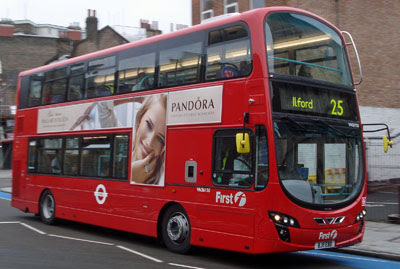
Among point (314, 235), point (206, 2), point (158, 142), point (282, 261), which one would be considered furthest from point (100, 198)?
point (206, 2)

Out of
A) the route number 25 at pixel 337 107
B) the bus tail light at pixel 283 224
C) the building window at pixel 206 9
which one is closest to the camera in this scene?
the bus tail light at pixel 283 224

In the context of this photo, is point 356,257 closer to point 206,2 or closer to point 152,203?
Result: point 152,203

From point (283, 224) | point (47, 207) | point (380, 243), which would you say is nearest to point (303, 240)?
point (283, 224)

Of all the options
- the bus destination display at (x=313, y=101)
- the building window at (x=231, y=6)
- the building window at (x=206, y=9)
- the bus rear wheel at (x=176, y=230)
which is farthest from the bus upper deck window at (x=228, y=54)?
the building window at (x=206, y=9)

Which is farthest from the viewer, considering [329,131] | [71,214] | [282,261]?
[71,214]

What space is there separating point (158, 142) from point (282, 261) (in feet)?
10.9

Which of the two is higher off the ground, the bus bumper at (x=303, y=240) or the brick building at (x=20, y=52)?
the brick building at (x=20, y=52)

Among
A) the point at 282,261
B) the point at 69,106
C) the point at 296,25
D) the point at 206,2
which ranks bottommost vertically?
the point at 282,261

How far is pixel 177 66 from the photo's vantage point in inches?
398

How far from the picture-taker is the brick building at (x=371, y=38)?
70.0ft

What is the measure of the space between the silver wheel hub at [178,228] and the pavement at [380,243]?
3.23 m

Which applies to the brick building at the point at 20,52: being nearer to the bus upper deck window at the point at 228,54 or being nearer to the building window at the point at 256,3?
the building window at the point at 256,3

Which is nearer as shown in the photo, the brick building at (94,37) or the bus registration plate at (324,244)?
the bus registration plate at (324,244)

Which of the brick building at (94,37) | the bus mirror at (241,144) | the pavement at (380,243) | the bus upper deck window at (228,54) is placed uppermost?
the brick building at (94,37)
